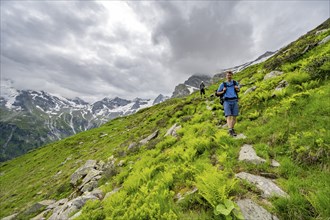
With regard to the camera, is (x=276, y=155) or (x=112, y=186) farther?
(x=112, y=186)

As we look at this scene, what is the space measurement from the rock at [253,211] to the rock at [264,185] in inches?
22.4

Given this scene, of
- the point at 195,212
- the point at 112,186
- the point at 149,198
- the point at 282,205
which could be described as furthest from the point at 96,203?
the point at 282,205

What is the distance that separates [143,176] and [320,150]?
6548 mm

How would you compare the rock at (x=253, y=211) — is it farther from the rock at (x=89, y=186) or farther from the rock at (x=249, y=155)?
the rock at (x=89, y=186)

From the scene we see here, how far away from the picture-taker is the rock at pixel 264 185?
208 inches

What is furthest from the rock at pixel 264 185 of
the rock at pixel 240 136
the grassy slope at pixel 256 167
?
the rock at pixel 240 136

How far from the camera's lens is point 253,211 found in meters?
4.77

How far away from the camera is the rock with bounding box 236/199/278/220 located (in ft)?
15.1

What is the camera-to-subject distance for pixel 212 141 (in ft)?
32.5

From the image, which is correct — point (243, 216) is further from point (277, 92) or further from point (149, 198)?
point (277, 92)

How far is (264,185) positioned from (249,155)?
1858mm

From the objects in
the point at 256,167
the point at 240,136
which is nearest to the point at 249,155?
the point at 256,167

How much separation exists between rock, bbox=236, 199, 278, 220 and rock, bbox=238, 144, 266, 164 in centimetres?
219

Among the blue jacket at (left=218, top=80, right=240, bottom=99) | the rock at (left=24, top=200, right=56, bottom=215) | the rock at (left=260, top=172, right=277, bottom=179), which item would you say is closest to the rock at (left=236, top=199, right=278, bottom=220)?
the rock at (left=260, top=172, right=277, bottom=179)
